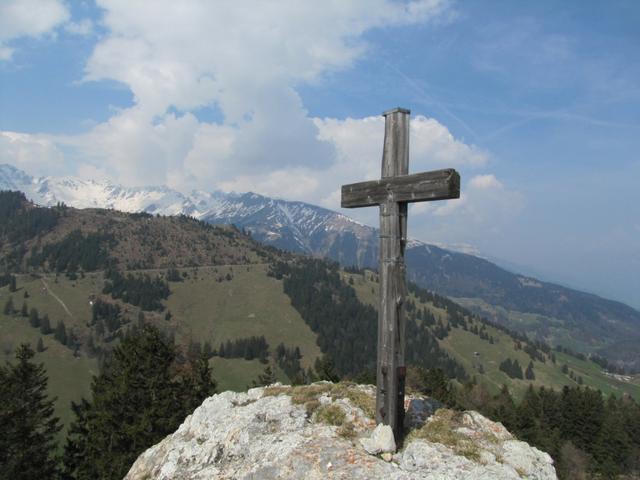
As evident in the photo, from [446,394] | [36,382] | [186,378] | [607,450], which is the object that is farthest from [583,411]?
[36,382]

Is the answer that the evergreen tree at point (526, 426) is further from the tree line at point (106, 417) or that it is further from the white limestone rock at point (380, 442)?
the white limestone rock at point (380, 442)

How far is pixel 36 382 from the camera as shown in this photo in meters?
41.4

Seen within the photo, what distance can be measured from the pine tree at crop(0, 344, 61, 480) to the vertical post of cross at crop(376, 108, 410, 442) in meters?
34.7

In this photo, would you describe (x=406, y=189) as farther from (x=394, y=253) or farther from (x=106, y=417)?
(x=106, y=417)

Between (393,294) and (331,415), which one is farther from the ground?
(393,294)

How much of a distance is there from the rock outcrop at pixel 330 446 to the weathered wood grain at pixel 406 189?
23.1 ft

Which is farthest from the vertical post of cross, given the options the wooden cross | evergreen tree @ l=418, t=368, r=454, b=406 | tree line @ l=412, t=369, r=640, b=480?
evergreen tree @ l=418, t=368, r=454, b=406

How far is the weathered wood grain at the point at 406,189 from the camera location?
12.6 metres

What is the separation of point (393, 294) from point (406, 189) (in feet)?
10.6

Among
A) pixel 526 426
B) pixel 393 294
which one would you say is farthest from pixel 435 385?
pixel 393 294

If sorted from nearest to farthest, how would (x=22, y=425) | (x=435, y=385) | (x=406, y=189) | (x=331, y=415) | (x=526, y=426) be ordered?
1. (x=406, y=189)
2. (x=331, y=415)
3. (x=22, y=425)
4. (x=435, y=385)
5. (x=526, y=426)

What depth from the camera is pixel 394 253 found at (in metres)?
13.8

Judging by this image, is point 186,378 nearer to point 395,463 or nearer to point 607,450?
point 395,463

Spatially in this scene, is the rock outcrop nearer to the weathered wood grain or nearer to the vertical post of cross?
the vertical post of cross
